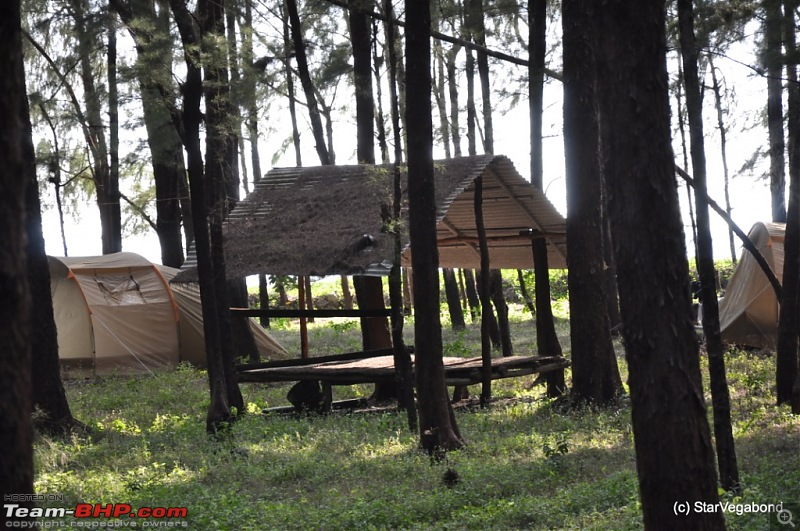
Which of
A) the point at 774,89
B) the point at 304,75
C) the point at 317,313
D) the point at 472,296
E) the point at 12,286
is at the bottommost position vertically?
the point at 472,296

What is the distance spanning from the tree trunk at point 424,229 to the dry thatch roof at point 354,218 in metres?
1.49

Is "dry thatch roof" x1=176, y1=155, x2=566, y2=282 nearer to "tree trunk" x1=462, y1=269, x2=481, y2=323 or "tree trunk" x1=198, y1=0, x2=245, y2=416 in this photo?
"tree trunk" x1=198, y1=0, x2=245, y2=416

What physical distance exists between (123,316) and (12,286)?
1602cm

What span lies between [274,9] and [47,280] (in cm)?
1207

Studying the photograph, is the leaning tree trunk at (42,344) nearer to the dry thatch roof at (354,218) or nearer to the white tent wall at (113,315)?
the dry thatch roof at (354,218)

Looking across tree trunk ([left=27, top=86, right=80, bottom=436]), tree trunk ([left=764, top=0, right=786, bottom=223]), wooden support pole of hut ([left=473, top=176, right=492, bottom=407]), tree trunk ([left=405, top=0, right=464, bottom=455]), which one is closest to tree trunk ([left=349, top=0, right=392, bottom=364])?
wooden support pole of hut ([left=473, top=176, right=492, bottom=407])

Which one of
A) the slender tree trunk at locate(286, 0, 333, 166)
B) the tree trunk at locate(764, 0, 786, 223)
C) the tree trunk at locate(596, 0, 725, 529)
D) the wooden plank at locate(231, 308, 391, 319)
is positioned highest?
the slender tree trunk at locate(286, 0, 333, 166)

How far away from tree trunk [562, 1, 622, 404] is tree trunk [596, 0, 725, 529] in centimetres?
706

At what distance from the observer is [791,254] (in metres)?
9.66

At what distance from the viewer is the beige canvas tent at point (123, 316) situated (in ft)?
56.8

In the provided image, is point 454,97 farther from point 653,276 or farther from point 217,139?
point 653,276

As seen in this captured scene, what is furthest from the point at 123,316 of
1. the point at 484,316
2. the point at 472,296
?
the point at 472,296

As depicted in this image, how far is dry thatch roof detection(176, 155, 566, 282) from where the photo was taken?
11812 mm

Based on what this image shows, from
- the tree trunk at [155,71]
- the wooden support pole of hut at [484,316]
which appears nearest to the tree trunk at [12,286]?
the tree trunk at [155,71]
